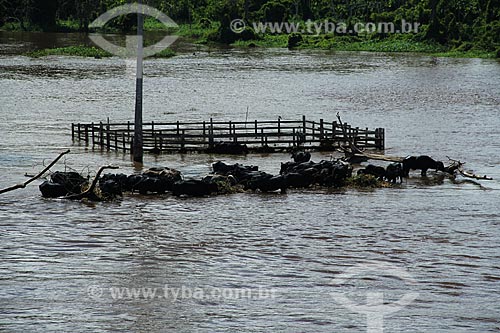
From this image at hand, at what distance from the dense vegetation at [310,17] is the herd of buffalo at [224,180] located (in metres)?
71.0

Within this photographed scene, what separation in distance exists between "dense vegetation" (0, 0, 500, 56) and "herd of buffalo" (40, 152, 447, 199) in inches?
2793

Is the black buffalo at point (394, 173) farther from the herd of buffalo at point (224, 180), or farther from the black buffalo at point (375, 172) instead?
the black buffalo at point (375, 172)

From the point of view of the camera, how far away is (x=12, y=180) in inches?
1187

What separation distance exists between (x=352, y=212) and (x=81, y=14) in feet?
338

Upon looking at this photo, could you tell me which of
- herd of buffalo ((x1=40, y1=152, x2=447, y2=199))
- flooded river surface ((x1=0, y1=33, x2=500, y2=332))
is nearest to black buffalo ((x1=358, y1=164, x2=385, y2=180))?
herd of buffalo ((x1=40, y1=152, x2=447, y2=199))

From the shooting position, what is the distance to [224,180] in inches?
1137

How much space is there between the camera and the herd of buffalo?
27578 mm

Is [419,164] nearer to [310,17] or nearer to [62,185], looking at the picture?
[62,185]

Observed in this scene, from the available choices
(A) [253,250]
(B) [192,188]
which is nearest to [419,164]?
(B) [192,188]

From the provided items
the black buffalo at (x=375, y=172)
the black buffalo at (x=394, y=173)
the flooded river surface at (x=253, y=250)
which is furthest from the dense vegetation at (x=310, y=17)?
the black buffalo at (x=375, y=172)

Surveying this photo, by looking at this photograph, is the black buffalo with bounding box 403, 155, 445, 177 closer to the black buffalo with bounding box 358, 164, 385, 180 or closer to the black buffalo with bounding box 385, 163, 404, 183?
the black buffalo with bounding box 385, 163, 404, 183

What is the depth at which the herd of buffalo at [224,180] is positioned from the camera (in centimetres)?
2758

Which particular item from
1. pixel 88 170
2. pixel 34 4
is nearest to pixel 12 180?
pixel 88 170

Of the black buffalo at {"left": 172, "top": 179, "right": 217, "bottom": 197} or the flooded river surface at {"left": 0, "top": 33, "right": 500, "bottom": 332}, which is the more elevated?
the black buffalo at {"left": 172, "top": 179, "right": 217, "bottom": 197}
